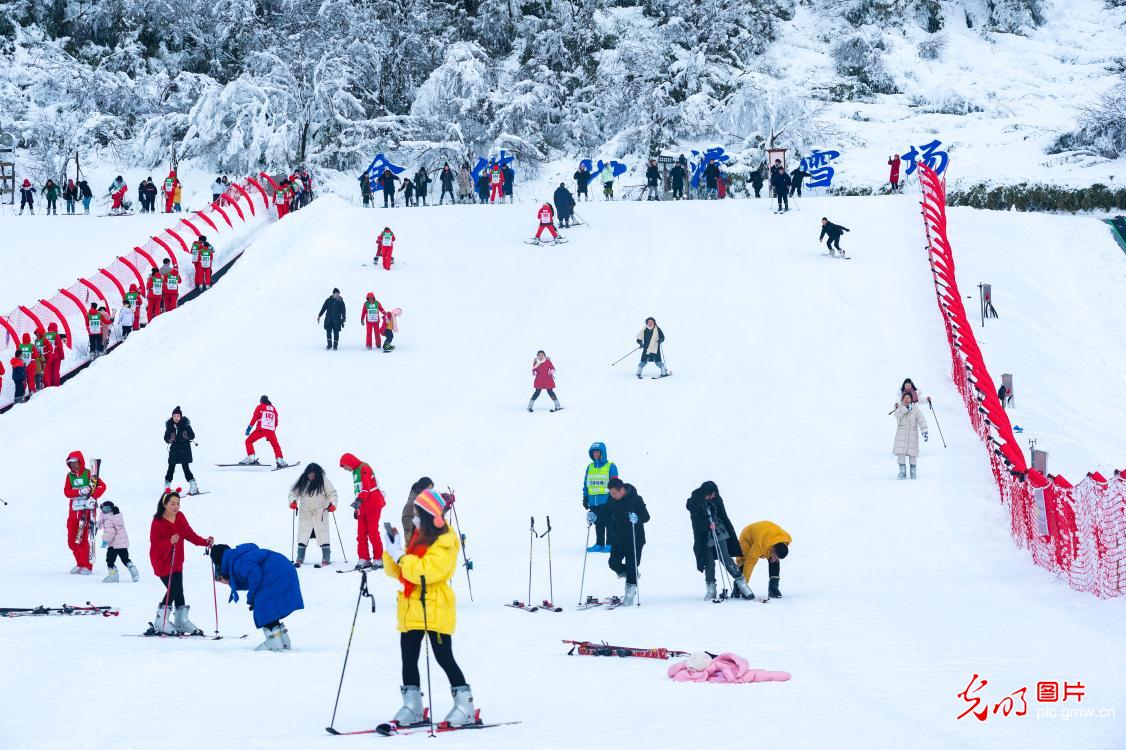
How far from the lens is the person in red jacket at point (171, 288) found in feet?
97.7

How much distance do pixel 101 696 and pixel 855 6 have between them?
6647 cm

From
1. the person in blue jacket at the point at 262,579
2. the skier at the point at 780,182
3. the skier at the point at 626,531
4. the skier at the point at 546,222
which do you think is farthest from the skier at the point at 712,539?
the skier at the point at 780,182

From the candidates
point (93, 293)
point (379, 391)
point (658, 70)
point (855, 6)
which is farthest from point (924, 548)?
point (855, 6)

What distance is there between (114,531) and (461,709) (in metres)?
7.38

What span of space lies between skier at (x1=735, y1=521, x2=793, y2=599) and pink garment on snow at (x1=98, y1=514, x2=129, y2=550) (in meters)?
6.08

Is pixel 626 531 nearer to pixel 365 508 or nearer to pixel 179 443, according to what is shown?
pixel 365 508

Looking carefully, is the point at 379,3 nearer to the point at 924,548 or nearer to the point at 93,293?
the point at 93,293

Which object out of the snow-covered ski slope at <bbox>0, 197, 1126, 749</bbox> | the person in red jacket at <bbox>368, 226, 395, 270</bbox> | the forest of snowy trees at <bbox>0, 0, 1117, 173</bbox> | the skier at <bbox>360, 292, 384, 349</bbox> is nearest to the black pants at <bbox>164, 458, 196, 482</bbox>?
the snow-covered ski slope at <bbox>0, 197, 1126, 749</bbox>

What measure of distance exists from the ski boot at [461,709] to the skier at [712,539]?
190 inches

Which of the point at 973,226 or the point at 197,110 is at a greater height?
the point at 197,110

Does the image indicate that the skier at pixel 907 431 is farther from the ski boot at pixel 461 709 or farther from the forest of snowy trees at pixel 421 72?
the forest of snowy trees at pixel 421 72

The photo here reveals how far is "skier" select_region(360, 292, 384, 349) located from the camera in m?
27.6

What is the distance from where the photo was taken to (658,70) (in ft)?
210

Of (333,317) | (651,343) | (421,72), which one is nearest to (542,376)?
(651,343)
